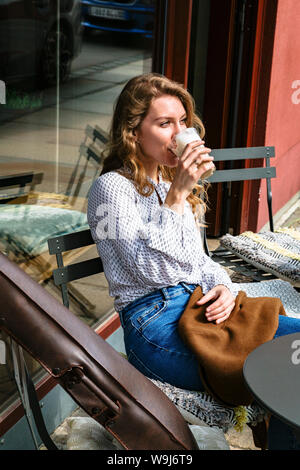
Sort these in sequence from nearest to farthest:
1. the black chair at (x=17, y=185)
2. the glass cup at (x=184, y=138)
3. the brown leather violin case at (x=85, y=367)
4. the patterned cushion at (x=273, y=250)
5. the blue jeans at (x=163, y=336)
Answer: the brown leather violin case at (x=85, y=367) → the blue jeans at (x=163, y=336) → the glass cup at (x=184, y=138) → the black chair at (x=17, y=185) → the patterned cushion at (x=273, y=250)

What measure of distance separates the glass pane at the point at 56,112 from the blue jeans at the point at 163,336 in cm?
57

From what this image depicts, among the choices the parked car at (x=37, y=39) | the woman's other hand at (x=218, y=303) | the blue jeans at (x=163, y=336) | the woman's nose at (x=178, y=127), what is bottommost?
the blue jeans at (x=163, y=336)

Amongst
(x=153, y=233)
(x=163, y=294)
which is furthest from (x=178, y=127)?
(x=163, y=294)

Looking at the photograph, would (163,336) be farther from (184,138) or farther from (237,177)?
(237,177)

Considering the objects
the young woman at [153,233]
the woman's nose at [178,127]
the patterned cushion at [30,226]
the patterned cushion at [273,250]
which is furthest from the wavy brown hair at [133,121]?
the patterned cushion at [273,250]

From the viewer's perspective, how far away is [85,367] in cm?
133

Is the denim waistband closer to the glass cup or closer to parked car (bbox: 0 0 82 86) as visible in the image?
the glass cup

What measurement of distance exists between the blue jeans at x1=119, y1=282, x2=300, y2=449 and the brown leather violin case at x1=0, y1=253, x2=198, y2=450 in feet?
1.97

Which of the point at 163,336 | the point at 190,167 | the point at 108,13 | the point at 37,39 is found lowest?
the point at 163,336

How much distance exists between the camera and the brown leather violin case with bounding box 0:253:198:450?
1.28 m

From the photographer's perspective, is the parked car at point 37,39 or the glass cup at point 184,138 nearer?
the glass cup at point 184,138

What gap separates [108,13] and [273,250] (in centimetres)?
145

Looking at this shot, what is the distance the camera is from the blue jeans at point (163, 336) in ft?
6.77

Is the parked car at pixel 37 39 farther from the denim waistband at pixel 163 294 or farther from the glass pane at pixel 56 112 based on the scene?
the denim waistband at pixel 163 294
